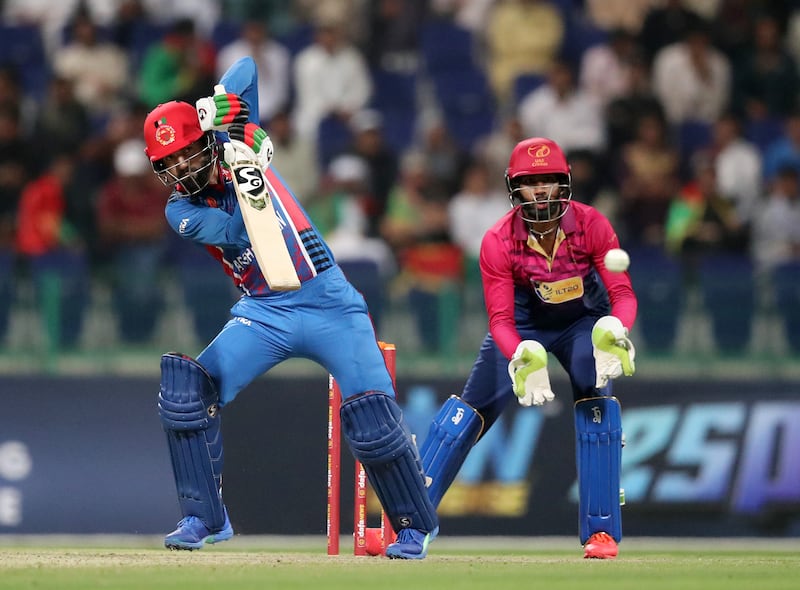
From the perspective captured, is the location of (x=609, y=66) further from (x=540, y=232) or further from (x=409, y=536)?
(x=409, y=536)

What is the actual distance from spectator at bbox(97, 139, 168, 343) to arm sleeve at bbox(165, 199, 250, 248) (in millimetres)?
3311

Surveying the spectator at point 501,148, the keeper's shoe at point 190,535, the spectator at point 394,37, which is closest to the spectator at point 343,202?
the spectator at point 501,148

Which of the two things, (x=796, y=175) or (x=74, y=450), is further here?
(x=796, y=175)

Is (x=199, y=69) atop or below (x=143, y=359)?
atop

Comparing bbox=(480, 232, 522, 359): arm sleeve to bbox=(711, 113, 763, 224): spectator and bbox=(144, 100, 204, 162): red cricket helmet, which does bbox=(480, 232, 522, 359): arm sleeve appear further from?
bbox=(711, 113, 763, 224): spectator

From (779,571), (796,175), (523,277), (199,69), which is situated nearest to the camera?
(779,571)

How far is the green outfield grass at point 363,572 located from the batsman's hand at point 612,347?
2.99 ft

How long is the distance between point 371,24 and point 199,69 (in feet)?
6.54

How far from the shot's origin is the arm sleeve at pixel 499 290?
7.38m

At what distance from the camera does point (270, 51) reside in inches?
551

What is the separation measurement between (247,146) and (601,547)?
2592mm

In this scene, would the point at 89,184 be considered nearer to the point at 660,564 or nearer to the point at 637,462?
the point at 637,462

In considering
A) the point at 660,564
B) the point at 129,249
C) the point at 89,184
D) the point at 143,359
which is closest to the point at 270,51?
the point at 89,184

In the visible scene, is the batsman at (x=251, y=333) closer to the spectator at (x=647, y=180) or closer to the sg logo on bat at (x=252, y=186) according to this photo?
the sg logo on bat at (x=252, y=186)
